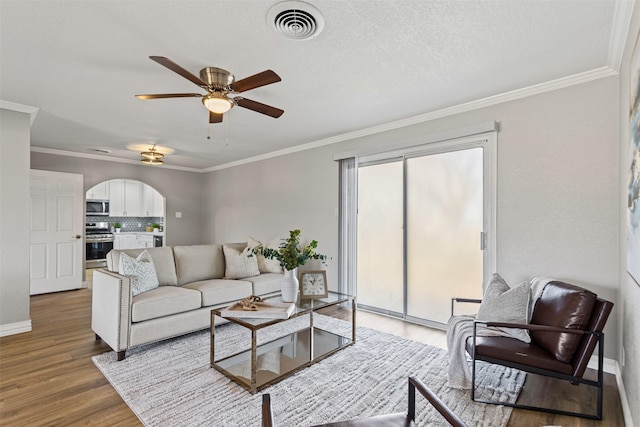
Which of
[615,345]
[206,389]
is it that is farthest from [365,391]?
[615,345]

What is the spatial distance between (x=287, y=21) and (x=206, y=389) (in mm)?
2516

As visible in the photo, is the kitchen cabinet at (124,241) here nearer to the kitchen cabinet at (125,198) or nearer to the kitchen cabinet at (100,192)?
the kitchen cabinet at (125,198)

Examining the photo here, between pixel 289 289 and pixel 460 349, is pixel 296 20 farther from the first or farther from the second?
Result: pixel 460 349

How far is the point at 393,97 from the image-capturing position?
312 centimetres

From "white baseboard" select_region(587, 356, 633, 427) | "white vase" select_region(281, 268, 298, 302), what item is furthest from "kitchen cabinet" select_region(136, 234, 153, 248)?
"white baseboard" select_region(587, 356, 633, 427)

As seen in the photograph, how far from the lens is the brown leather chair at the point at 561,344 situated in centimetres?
192

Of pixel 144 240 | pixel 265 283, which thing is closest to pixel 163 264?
pixel 265 283

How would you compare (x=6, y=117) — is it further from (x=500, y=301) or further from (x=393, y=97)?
(x=500, y=301)

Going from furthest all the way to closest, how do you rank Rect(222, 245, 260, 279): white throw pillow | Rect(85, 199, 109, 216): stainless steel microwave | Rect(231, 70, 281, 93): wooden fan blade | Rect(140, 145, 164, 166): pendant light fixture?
Rect(85, 199, 109, 216): stainless steel microwave < Rect(140, 145, 164, 166): pendant light fixture < Rect(222, 245, 260, 279): white throw pillow < Rect(231, 70, 281, 93): wooden fan blade

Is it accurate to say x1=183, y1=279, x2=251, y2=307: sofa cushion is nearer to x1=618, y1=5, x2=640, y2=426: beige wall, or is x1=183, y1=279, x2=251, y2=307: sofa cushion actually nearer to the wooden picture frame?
the wooden picture frame

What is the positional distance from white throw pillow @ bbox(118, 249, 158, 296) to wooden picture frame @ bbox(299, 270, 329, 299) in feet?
5.04

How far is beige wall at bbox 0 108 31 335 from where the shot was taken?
3.30 metres

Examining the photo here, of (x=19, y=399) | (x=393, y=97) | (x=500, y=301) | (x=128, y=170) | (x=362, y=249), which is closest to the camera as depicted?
(x=19, y=399)

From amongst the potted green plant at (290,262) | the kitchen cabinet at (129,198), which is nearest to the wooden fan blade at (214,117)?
the potted green plant at (290,262)
